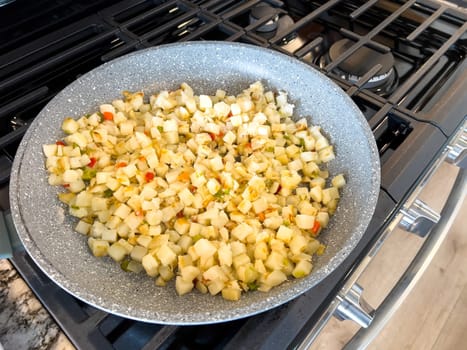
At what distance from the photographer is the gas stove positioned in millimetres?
571

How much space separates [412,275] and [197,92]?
537 millimetres

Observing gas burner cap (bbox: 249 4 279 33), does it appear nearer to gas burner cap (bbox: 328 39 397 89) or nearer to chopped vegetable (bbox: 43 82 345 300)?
gas burner cap (bbox: 328 39 397 89)

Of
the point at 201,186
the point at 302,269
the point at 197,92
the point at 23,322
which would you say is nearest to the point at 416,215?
the point at 302,269

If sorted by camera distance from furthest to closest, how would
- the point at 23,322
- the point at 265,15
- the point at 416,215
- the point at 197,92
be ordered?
the point at 265,15, the point at 197,92, the point at 416,215, the point at 23,322

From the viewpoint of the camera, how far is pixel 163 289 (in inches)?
23.5

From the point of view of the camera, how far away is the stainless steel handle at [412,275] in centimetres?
58

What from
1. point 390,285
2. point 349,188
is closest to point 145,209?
point 349,188

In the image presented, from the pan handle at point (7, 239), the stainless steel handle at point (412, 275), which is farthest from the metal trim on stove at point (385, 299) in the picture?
the pan handle at point (7, 239)

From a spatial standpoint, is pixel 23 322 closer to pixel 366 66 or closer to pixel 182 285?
pixel 182 285

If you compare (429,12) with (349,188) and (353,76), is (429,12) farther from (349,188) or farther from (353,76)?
(349,188)

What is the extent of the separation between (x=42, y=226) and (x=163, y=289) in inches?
7.7

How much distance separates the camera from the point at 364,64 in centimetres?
96

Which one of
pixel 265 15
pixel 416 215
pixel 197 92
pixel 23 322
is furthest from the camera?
pixel 265 15

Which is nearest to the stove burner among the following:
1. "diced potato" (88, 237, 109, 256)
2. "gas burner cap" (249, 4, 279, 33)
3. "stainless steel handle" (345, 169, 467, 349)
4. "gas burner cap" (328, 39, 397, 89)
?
"gas burner cap" (328, 39, 397, 89)
